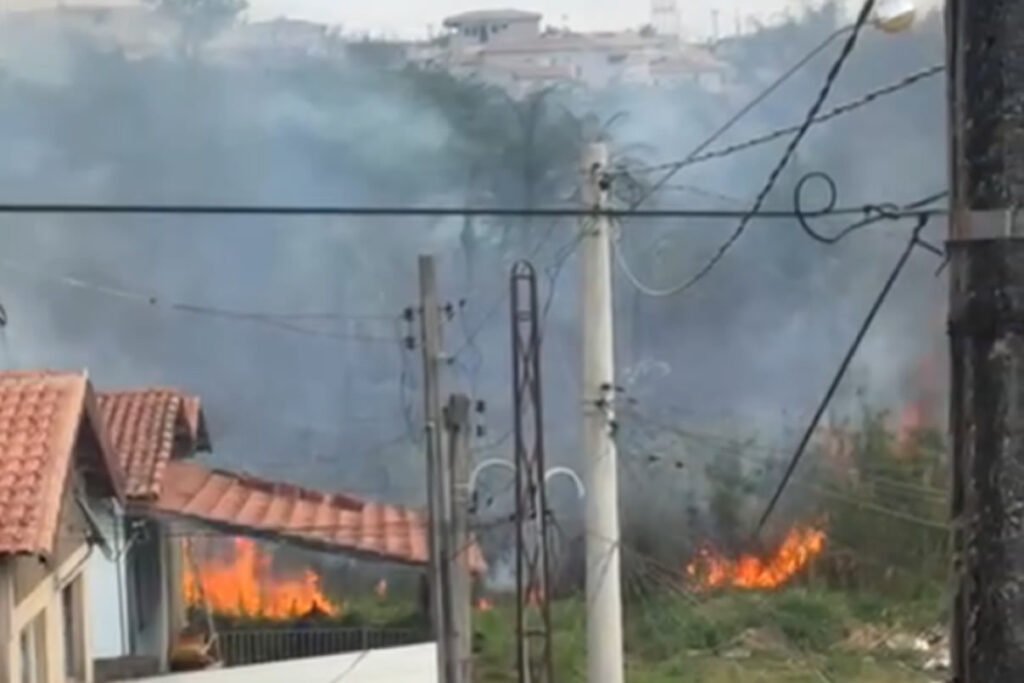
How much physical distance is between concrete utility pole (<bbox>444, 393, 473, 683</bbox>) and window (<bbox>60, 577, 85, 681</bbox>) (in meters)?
0.96

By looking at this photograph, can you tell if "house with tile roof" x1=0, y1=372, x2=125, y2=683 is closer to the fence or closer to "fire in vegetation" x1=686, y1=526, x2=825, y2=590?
the fence

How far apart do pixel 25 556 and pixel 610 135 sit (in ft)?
7.89

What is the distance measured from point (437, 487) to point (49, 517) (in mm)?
749

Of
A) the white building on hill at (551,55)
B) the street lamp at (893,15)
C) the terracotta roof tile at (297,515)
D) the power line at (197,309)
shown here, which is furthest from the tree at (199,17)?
the street lamp at (893,15)

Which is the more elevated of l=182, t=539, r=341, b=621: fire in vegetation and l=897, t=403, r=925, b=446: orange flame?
l=897, t=403, r=925, b=446: orange flame

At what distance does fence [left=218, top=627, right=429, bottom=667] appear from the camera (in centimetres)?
424

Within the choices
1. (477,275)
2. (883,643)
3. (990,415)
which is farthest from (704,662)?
(990,415)

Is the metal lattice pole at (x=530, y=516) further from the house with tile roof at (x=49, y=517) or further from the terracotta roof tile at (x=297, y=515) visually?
the house with tile roof at (x=49, y=517)

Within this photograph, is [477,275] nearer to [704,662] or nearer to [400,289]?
[400,289]

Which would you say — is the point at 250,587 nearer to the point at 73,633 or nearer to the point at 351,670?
the point at 351,670

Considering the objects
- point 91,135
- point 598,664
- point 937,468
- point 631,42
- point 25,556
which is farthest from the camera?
point 631,42

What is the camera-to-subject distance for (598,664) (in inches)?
115

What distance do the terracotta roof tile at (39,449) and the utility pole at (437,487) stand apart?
0.73 metres

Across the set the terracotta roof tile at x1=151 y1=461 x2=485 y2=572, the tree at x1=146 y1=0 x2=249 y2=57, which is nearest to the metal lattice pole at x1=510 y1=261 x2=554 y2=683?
the terracotta roof tile at x1=151 y1=461 x2=485 y2=572
